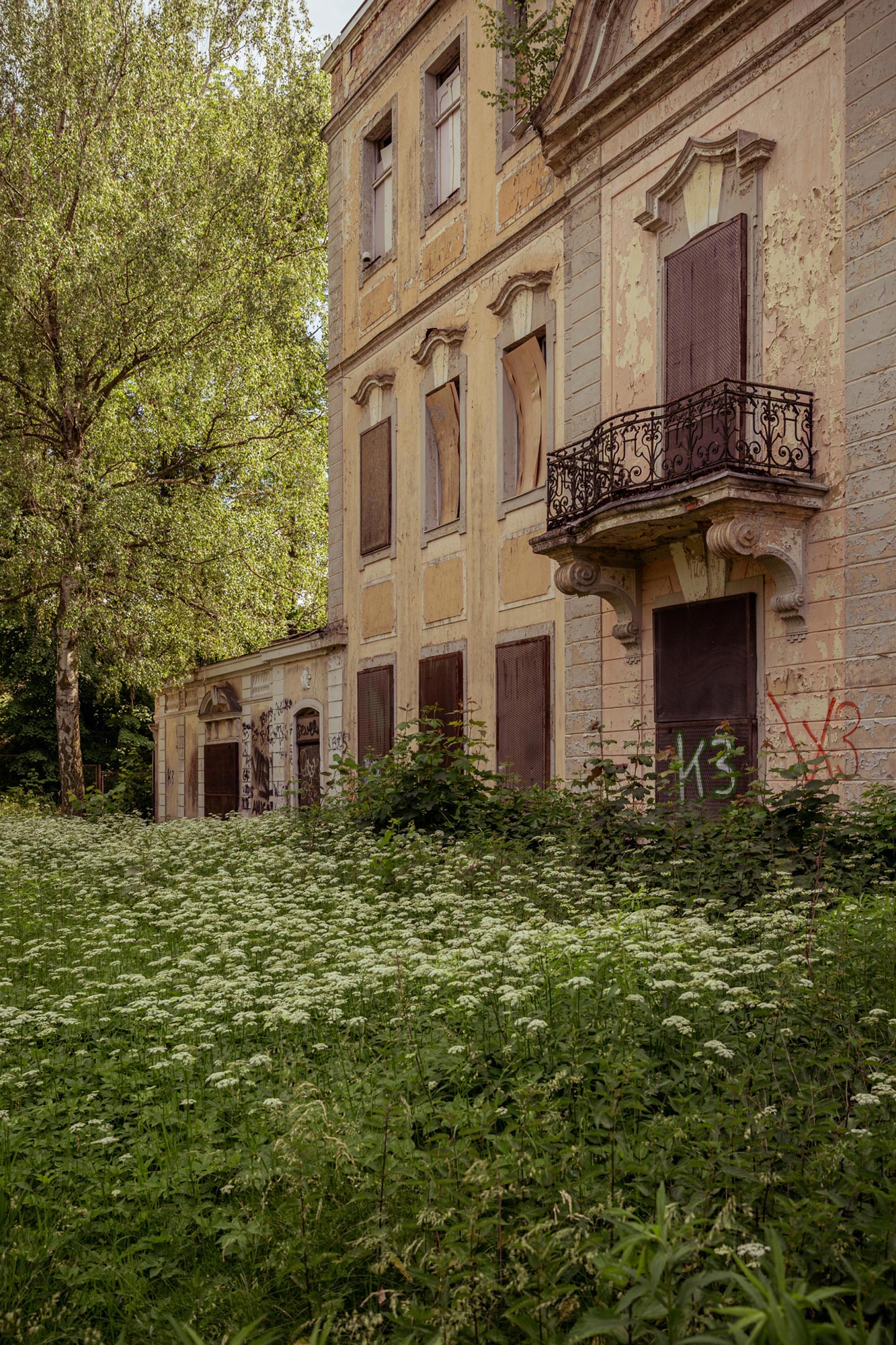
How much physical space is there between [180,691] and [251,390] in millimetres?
7548

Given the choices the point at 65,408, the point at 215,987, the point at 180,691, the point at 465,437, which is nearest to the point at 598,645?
the point at 465,437

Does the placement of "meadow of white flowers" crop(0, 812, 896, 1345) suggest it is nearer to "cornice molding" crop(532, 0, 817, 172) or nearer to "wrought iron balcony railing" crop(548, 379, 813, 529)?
"wrought iron balcony railing" crop(548, 379, 813, 529)

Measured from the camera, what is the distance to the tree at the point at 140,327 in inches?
867

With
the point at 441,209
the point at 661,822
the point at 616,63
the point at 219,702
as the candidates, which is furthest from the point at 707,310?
the point at 219,702

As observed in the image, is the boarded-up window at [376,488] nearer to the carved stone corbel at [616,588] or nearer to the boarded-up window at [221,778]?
the carved stone corbel at [616,588]

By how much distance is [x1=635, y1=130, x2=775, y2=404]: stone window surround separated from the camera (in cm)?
1094

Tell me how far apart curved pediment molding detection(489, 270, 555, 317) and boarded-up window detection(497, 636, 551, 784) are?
14.3ft

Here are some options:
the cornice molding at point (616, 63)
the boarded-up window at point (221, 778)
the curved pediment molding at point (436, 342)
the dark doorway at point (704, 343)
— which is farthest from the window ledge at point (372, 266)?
the boarded-up window at point (221, 778)

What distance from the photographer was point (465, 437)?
16.0 m

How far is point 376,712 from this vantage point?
18.3m

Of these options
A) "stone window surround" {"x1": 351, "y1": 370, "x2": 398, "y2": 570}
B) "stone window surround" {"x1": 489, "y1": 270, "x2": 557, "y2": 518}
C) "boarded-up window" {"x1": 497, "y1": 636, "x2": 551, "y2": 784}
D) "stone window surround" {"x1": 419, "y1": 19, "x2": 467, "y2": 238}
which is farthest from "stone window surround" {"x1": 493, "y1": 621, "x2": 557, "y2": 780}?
"stone window surround" {"x1": 419, "y1": 19, "x2": 467, "y2": 238}

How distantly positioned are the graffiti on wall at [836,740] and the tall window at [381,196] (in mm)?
12070

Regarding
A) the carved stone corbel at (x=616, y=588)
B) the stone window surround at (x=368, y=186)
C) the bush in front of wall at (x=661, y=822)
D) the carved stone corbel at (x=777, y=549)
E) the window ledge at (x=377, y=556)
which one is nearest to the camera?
the bush in front of wall at (x=661, y=822)

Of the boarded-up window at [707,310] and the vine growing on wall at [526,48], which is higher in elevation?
the vine growing on wall at [526,48]
